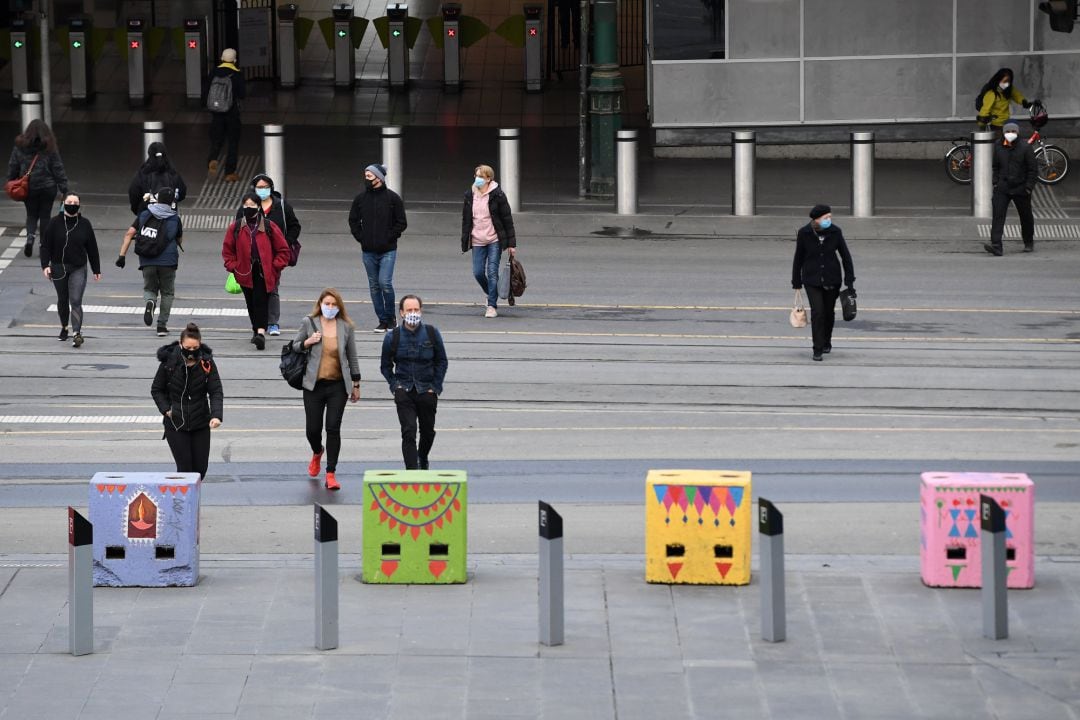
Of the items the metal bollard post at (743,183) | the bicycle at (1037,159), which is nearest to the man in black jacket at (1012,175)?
the bicycle at (1037,159)

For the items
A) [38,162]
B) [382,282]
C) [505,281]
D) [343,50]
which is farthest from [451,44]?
[382,282]

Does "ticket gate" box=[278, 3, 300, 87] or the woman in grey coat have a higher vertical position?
"ticket gate" box=[278, 3, 300, 87]

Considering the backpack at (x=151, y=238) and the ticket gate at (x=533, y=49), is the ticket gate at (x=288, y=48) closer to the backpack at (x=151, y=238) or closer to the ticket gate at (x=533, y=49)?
the ticket gate at (x=533, y=49)

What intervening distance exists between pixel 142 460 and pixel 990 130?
15.3 m

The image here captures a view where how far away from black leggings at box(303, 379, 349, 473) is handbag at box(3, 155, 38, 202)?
8.38 m

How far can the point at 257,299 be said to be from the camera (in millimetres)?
18109

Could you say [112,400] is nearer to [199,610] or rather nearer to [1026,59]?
[199,610]

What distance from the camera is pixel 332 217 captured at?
79.4 feet

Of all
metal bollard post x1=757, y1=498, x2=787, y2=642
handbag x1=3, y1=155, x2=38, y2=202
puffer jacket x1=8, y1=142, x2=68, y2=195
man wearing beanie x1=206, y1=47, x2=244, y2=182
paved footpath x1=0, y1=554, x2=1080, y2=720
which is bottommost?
paved footpath x1=0, y1=554, x2=1080, y2=720

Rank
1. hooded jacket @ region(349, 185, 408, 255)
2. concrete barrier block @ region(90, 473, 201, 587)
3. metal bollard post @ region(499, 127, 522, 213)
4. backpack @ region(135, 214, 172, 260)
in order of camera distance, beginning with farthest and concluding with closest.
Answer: metal bollard post @ region(499, 127, 522, 213), hooded jacket @ region(349, 185, 408, 255), backpack @ region(135, 214, 172, 260), concrete barrier block @ region(90, 473, 201, 587)

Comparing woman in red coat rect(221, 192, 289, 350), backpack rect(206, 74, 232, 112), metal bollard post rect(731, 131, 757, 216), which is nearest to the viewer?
woman in red coat rect(221, 192, 289, 350)

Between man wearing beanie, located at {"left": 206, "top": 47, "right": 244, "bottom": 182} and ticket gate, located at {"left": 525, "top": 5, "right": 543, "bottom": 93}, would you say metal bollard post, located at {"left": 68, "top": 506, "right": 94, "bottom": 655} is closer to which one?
man wearing beanie, located at {"left": 206, "top": 47, "right": 244, "bottom": 182}

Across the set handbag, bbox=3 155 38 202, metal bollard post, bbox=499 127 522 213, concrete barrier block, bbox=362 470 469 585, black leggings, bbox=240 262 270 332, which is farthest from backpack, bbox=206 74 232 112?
concrete barrier block, bbox=362 470 469 585

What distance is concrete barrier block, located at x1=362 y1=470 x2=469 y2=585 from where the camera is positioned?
11555 millimetres
